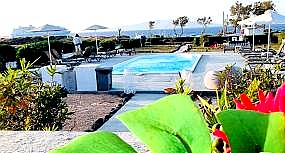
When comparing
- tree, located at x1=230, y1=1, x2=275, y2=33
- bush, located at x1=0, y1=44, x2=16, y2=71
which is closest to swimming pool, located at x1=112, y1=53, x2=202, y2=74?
bush, located at x1=0, y1=44, x2=16, y2=71

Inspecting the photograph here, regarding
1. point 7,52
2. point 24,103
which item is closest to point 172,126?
point 24,103

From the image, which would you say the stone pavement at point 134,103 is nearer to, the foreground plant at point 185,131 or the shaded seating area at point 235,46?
the foreground plant at point 185,131

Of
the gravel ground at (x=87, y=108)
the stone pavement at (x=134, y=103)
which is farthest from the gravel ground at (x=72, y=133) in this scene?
the stone pavement at (x=134, y=103)

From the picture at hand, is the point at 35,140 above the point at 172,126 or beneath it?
beneath

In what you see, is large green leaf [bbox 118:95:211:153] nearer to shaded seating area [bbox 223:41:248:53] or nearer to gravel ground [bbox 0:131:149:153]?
gravel ground [bbox 0:131:149:153]

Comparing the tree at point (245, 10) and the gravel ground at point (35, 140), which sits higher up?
the tree at point (245, 10)

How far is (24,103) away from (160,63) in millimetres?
15182

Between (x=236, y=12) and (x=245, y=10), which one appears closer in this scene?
(x=245, y=10)

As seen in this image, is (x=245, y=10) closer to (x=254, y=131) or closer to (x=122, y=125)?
(x=122, y=125)

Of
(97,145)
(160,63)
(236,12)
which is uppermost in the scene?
(236,12)

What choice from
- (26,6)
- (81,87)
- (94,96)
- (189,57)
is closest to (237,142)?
(94,96)

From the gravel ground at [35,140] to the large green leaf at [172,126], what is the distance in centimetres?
175

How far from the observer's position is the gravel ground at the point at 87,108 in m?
7.22

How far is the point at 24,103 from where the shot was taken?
14.0 ft
